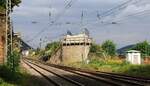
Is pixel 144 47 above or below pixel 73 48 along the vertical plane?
above

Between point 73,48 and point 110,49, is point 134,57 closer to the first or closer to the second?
point 73,48

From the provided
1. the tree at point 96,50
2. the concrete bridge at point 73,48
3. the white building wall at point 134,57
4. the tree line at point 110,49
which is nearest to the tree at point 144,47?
the tree line at point 110,49

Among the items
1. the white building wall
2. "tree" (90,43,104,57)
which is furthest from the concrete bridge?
the white building wall

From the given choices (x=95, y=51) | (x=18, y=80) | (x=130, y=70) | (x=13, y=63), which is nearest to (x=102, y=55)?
(x=95, y=51)

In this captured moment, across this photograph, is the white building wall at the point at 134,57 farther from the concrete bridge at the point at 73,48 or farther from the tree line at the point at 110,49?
the concrete bridge at the point at 73,48

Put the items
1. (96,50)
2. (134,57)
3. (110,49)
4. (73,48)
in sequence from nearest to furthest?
(134,57) → (96,50) → (73,48) → (110,49)

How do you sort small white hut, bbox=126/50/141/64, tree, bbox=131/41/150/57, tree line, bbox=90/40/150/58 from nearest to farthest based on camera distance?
small white hut, bbox=126/50/141/64 → tree line, bbox=90/40/150/58 → tree, bbox=131/41/150/57

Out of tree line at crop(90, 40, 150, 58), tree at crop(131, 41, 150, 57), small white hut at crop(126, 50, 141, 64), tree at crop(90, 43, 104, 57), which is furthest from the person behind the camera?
tree at crop(131, 41, 150, 57)

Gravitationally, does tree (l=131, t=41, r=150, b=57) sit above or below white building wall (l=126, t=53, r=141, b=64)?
above

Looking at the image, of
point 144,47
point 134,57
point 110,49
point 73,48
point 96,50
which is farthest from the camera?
point 110,49

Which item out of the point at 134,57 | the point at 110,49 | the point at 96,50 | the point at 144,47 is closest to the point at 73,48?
the point at 96,50

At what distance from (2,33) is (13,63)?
298 cm

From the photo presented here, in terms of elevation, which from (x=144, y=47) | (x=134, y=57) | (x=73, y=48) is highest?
(x=144, y=47)

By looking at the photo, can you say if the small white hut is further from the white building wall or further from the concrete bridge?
the concrete bridge
